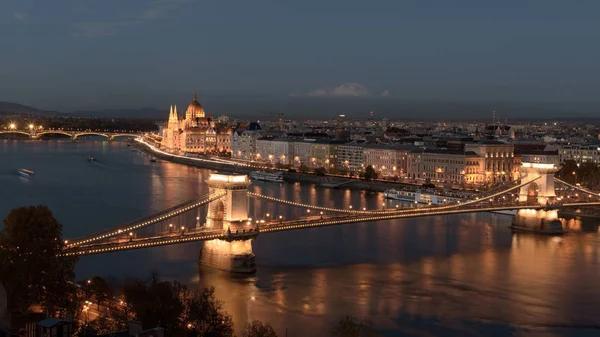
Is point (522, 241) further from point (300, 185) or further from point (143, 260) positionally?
point (300, 185)

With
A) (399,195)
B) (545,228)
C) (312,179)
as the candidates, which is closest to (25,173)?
(312,179)

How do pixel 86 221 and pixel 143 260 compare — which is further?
pixel 86 221

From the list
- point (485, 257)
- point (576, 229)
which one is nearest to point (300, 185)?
point (576, 229)

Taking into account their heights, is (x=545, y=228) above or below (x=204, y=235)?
below

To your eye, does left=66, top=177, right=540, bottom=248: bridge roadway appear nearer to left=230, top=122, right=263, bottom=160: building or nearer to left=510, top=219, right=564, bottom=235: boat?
left=510, top=219, right=564, bottom=235: boat

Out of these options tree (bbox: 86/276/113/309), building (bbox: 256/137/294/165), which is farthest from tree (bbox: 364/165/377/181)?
tree (bbox: 86/276/113/309)

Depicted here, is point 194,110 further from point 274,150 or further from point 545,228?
point 545,228
